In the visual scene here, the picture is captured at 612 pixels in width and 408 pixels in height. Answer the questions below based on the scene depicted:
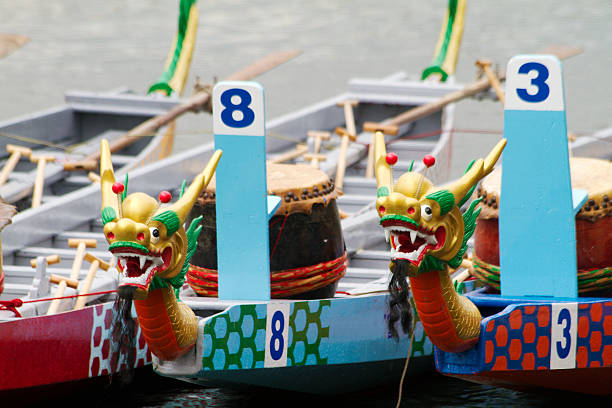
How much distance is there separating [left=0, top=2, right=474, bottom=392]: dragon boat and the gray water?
2.64 m

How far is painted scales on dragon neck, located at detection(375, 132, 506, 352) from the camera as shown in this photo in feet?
14.7

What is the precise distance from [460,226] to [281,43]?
11949 millimetres

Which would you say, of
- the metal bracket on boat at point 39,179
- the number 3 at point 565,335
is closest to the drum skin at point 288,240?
the number 3 at point 565,335

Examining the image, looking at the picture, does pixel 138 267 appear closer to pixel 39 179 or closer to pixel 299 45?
pixel 39 179

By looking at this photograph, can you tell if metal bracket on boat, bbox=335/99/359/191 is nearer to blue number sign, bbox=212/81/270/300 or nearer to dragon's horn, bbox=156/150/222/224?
blue number sign, bbox=212/81/270/300

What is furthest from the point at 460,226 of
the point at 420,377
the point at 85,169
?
the point at 85,169

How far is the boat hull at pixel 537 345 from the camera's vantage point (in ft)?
16.1

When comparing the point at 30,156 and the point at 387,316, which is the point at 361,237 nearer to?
the point at 387,316

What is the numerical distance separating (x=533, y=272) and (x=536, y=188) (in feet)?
1.09

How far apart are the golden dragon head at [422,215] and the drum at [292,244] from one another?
2.83 ft

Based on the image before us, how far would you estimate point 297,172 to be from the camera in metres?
5.72

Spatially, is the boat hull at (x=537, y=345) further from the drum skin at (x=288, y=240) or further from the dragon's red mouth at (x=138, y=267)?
the dragon's red mouth at (x=138, y=267)

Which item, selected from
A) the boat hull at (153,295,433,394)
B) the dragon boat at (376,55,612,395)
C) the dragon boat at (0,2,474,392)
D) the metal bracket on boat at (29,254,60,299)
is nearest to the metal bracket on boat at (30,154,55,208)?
the dragon boat at (0,2,474,392)

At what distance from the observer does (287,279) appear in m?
5.45
